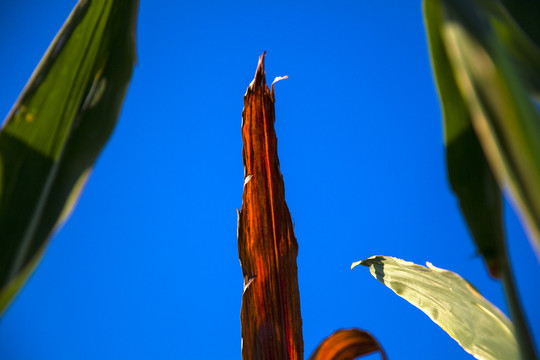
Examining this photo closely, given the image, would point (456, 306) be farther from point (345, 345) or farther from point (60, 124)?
point (60, 124)

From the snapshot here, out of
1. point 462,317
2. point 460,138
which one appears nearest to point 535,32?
point 460,138

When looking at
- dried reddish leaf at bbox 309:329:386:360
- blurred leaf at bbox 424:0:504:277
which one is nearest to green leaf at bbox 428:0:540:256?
blurred leaf at bbox 424:0:504:277

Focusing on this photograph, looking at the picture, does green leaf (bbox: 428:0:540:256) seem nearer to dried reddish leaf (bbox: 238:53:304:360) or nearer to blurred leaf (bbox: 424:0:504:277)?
blurred leaf (bbox: 424:0:504:277)

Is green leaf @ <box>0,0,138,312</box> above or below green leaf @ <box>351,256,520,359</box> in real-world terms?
above

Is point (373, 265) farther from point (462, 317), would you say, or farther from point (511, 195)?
point (511, 195)

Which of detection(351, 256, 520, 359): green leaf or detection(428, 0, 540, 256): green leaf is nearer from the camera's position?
detection(428, 0, 540, 256): green leaf
